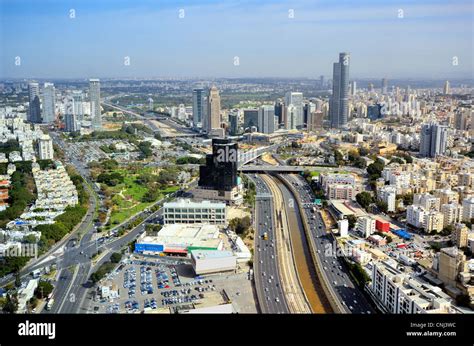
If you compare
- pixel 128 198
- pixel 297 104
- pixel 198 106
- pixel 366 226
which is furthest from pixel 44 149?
pixel 297 104

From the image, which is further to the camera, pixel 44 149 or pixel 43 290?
pixel 44 149

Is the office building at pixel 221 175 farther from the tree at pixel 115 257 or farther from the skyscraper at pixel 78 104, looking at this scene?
the skyscraper at pixel 78 104

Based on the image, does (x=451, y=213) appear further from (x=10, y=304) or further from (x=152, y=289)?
(x=10, y=304)

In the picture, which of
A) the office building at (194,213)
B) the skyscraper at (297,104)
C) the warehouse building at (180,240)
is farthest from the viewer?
the skyscraper at (297,104)

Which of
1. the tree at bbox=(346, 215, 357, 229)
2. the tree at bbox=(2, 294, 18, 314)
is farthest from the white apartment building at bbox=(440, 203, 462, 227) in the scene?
the tree at bbox=(2, 294, 18, 314)

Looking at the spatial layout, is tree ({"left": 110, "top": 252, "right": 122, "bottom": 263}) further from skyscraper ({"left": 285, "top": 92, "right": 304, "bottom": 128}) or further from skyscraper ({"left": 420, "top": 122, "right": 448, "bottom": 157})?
skyscraper ({"left": 285, "top": 92, "right": 304, "bottom": 128})

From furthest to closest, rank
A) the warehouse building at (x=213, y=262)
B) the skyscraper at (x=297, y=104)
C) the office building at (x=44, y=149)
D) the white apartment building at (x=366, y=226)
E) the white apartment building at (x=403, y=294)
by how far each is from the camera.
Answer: the skyscraper at (x=297, y=104) < the office building at (x=44, y=149) < the white apartment building at (x=366, y=226) < the warehouse building at (x=213, y=262) < the white apartment building at (x=403, y=294)

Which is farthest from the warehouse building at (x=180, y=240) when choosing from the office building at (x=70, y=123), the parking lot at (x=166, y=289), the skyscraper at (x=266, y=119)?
the office building at (x=70, y=123)
